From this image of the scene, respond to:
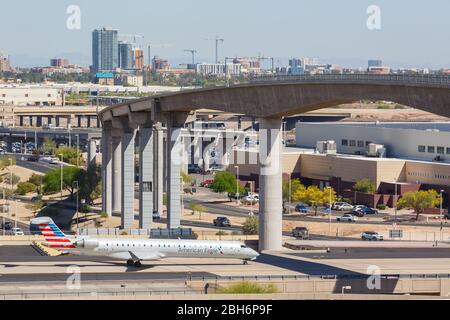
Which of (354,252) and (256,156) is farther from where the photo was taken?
(256,156)

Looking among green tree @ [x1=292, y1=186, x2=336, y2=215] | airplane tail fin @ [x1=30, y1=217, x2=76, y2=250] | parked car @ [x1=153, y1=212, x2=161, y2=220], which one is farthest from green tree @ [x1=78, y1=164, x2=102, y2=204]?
airplane tail fin @ [x1=30, y1=217, x2=76, y2=250]

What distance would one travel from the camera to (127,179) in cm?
8544

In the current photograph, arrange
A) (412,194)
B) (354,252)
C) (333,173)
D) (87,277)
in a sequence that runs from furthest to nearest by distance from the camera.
Answer: 1. (333,173)
2. (412,194)
3. (354,252)
4. (87,277)

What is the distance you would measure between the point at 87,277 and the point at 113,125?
141 ft

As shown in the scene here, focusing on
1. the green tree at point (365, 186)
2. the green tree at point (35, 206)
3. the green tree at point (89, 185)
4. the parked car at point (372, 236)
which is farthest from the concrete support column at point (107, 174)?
the parked car at point (372, 236)

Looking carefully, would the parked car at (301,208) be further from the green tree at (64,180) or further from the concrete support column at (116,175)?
the green tree at (64,180)

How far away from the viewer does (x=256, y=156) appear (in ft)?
365

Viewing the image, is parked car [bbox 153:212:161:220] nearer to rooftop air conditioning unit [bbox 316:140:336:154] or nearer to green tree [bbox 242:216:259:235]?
green tree [bbox 242:216:259:235]

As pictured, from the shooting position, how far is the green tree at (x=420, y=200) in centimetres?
9048

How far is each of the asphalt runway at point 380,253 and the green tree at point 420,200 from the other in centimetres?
2530

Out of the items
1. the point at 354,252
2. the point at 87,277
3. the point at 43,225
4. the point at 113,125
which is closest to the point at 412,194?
the point at 113,125

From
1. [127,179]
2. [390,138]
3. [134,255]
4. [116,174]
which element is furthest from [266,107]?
[390,138]

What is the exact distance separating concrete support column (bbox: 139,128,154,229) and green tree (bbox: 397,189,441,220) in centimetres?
1993
